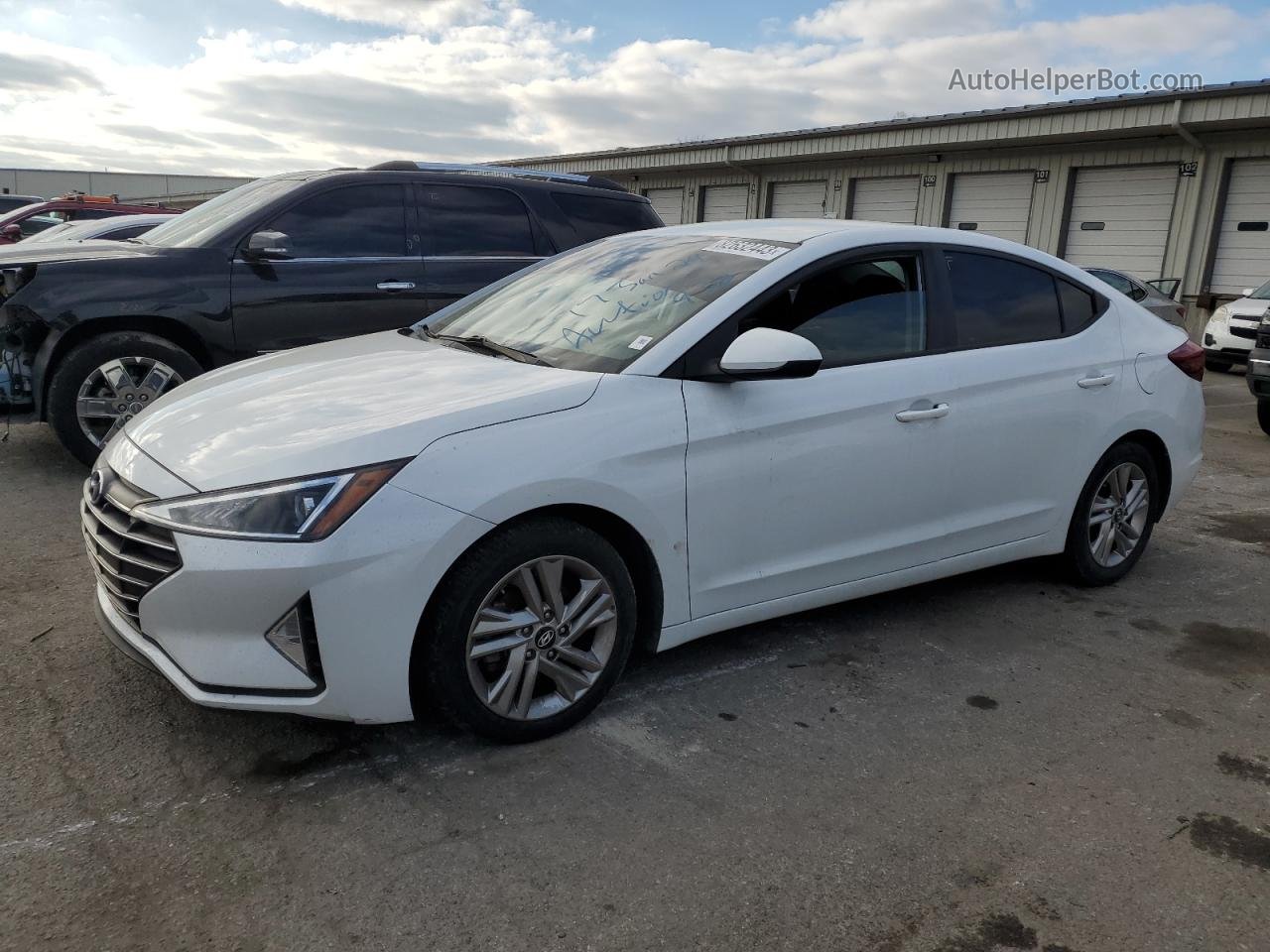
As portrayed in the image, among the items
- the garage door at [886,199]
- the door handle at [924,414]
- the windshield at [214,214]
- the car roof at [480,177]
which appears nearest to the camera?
the door handle at [924,414]

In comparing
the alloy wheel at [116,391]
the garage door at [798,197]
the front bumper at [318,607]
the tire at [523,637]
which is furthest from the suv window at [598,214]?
the garage door at [798,197]

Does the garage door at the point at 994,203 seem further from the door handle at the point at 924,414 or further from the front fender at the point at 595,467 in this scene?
the front fender at the point at 595,467

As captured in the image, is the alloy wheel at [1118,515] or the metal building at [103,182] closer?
the alloy wheel at [1118,515]

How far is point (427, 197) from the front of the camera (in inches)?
254

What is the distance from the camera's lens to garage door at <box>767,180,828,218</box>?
22594 millimetres

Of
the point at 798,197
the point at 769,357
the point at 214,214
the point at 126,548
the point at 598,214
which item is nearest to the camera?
the point at 126,548

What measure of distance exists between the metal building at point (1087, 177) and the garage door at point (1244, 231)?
2 cm

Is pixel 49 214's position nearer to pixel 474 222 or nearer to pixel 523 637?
pixel 474 222

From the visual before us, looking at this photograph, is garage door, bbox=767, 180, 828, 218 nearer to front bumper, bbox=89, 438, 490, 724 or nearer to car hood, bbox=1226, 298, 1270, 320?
car hood, bbox=1226, 298, 1270, 320

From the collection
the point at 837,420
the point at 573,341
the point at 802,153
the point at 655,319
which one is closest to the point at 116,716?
the point at 573,341

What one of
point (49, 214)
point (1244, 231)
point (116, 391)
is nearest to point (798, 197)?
point (1244, 231)

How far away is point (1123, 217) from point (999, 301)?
1590 centimetres

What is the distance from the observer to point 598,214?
7090 millimetres

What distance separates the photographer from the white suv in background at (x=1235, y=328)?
1294 cm
